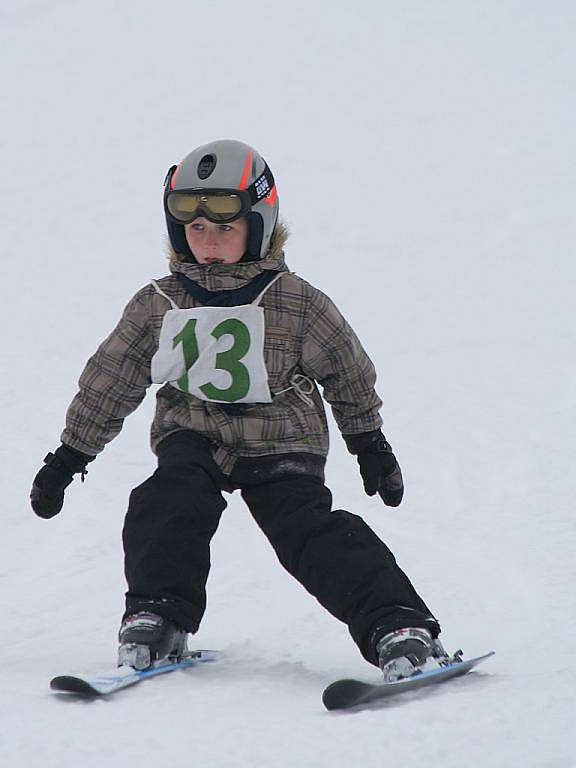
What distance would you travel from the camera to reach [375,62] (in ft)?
54.7

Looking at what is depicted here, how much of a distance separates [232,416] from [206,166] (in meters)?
0.75

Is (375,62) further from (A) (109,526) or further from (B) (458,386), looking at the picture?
(A) (109,526)

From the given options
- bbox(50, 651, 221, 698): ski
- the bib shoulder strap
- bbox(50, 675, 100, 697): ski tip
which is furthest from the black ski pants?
bbox(50, 675, 100, 697): ski tip

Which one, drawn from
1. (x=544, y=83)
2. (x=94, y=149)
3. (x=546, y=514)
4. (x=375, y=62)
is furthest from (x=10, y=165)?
(x=546, y=514)

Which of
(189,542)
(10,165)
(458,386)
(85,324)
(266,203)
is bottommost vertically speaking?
(189,542)

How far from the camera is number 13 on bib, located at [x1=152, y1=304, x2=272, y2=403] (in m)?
3.08

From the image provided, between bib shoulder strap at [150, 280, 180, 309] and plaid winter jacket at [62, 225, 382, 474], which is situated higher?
bib shoulder strap at [150, 280, 180, 309]

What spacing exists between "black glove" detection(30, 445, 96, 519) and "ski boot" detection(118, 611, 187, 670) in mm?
599

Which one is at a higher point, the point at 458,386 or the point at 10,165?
the point at 10,165

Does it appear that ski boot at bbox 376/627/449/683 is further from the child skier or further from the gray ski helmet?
the gray ski helmet

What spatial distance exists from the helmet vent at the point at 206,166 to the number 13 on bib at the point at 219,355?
425mm

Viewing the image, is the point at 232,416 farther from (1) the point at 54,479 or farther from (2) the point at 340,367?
(1) the point at 54,479

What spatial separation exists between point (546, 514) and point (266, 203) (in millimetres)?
2470

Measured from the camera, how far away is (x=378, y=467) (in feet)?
10.6
